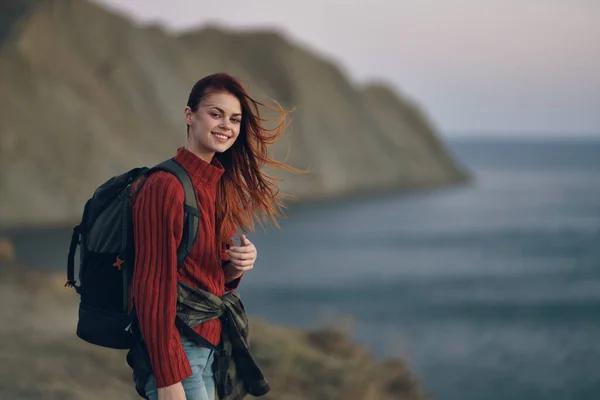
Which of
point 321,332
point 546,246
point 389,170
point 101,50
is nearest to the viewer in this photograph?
point 321,332

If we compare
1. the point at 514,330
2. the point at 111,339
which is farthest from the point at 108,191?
the point at 514,330

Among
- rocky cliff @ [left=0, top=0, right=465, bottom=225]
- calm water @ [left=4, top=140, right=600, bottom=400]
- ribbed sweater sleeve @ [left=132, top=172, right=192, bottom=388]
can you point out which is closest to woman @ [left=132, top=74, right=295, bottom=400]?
ribbed sweater sleeve @ [left=132, top=172, right=192, bottom=388]

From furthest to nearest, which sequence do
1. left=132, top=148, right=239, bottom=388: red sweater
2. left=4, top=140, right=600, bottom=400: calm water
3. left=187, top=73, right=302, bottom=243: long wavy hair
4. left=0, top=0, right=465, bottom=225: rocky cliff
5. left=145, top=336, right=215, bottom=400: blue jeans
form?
left=0, top=0, right=465, bottom=225: rocky cliff < left=4, top=140, right=600, bottom=400: calm water < left=187, top=73, right=302, bottom=243: long wavy hair < left=145, top=336, right=215, bottom=400: blue jeans < left=132, top=148, right=239, bottom=388: red sweater

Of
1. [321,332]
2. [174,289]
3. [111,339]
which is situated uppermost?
[174,289]

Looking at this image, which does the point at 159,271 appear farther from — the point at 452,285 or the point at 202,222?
the point at 452,285

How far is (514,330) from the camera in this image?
22797 millimetres

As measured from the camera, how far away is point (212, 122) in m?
2.58

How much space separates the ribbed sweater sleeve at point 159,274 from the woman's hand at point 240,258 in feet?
0.85

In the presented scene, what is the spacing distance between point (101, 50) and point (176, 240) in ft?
150

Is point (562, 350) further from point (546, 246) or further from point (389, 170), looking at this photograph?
point (389, 170)

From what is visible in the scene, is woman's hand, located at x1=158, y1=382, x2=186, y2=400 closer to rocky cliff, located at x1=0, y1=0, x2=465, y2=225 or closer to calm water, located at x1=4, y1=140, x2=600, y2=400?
calm water, located at x1=4, y1=140, x2=600, y2=400

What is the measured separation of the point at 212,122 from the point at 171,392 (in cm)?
77

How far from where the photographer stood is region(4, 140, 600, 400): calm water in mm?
18438

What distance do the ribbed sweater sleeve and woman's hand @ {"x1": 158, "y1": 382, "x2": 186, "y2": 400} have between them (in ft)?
0.05
